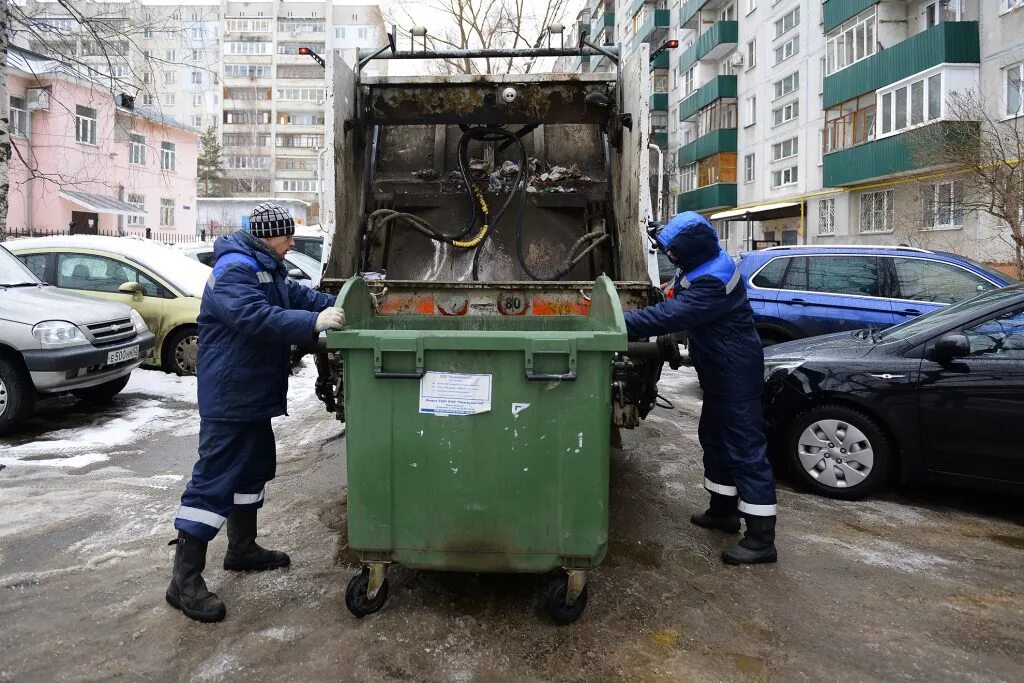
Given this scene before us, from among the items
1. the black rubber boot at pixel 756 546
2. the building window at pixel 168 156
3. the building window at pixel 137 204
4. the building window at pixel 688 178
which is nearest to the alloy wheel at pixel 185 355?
the black rubber boot at pixel 756 546

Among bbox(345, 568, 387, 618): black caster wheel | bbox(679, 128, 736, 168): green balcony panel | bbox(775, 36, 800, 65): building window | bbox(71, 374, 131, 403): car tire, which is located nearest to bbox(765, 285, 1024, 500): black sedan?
bbox(345, 568, 387, 618): black caster wheel

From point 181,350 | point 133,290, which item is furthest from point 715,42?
point 133,290

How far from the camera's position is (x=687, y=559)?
3836mm

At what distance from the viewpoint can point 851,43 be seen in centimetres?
2216

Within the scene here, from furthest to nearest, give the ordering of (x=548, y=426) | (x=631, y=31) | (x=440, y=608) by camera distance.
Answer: (x=631, y=31)
(x=440, y=608)
(x=548, y=426)

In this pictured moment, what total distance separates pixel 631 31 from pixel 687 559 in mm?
43812

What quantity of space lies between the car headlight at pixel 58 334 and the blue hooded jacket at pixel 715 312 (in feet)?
15.9

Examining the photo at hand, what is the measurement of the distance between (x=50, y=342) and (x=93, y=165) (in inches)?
663

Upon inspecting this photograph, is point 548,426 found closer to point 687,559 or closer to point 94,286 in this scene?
point 687,559

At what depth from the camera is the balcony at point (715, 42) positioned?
30.5 metres

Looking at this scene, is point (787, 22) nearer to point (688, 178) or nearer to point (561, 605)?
point (688, 178)

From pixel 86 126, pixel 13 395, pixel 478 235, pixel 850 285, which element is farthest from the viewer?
pixel 86 126

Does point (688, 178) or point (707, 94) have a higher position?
point (707, 94)

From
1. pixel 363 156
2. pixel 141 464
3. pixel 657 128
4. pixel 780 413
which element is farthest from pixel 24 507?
pixel 657 128
